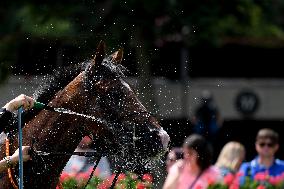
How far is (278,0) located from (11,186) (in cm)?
1178

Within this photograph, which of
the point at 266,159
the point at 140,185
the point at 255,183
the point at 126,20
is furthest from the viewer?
the point at 126,20

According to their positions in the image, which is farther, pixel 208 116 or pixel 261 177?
pixel 208 116

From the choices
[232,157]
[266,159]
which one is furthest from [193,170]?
[232,157]

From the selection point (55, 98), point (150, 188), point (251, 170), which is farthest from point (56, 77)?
point (251, 170)

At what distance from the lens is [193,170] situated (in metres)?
8.77

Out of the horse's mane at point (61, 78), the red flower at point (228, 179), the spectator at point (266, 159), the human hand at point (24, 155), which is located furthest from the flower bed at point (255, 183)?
the human hand at point (24, 155)

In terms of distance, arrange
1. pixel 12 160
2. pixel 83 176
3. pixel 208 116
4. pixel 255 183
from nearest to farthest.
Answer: pixel 12 160 → pixel 83 176 → pixel 255 183 → pixel 208 116

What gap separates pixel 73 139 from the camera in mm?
5680

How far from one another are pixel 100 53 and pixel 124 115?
377 millimetres

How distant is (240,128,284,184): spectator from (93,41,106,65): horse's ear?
14.1 ft

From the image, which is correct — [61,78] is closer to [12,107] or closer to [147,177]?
[12,107]

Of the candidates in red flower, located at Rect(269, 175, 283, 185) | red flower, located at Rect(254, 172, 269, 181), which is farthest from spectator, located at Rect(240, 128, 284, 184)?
red flower, located at Rect(269, 175, 283, 185)

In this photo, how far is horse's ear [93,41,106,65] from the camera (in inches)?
223

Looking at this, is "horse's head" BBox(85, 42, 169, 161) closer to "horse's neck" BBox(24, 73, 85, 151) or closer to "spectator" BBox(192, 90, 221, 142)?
"horse's neck" BBox(24, 73, 85, 151)
